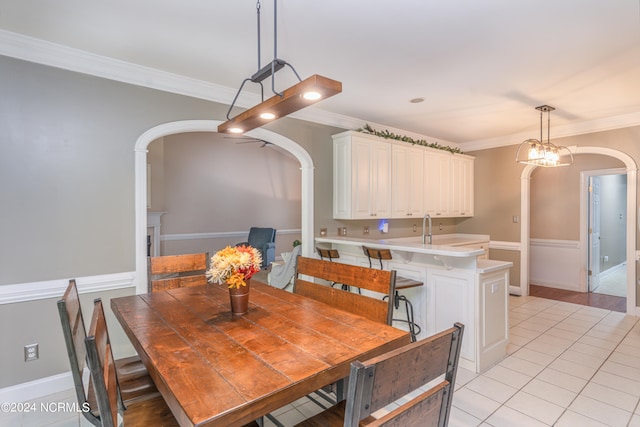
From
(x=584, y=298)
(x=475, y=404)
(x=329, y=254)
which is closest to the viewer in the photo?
(x=475, y=404)

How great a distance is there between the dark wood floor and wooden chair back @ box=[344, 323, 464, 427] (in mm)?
5212

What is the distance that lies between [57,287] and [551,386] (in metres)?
4.05

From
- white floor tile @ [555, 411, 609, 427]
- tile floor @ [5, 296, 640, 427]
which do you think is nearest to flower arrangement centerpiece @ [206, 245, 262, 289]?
tile floor @ [5, 296, 640, 427]

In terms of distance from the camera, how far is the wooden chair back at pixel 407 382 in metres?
0.86

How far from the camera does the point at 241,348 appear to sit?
1.40 m

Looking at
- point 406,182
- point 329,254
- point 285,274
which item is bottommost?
point 285,274

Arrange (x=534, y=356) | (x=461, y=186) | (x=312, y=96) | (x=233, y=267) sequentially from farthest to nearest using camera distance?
(x=461, y=186) < (x=534, y=356) < (x=233, y=267) < (x=312, y=96)

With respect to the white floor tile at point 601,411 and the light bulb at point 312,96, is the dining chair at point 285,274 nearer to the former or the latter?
the light bulb at point 312,96

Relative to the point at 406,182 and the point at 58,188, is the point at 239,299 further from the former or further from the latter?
the point at 406,182

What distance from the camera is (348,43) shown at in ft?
8.18

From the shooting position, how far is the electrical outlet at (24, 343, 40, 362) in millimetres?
2523

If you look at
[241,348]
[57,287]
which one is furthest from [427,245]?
[57,287]

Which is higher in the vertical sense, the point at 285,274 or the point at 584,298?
the point at 285,274

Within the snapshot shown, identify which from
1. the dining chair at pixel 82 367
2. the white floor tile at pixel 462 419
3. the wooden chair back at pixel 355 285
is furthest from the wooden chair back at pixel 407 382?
the white floor tile at pixel 462 419
